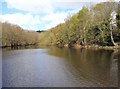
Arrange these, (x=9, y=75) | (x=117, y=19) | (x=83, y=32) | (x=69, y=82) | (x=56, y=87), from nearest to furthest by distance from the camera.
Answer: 1. (x=56, y=87)
2. (x=69, y=82)
3. (x=9, y=75)
4. (x=117, y=19)
5. (x=83, y=32)

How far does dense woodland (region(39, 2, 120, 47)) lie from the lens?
1752 inches

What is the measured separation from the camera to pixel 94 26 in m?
49.1

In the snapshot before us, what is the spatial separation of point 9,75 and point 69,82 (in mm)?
5487

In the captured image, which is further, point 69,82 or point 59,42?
point 59,42

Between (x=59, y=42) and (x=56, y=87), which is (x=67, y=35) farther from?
(x=56, y=87)

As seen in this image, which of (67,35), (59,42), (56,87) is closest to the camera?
(56,87)

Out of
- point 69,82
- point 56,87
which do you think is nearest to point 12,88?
point 56,87

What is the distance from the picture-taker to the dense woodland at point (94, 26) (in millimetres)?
44500

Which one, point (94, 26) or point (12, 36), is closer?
point (94, 26)

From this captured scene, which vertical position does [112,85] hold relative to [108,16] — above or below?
below

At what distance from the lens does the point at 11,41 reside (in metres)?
76.4

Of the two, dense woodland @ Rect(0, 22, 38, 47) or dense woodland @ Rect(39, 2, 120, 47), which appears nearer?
dense woodland @ Rect(39, 2, 120, 47)

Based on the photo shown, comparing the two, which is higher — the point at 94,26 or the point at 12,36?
the point at 94,26

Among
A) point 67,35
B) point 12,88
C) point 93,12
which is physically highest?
point 93,12
